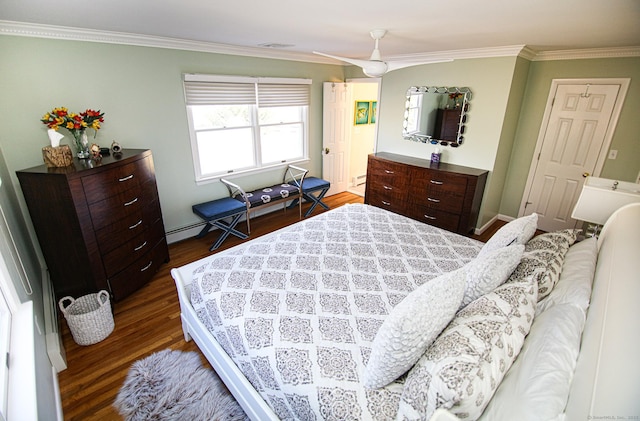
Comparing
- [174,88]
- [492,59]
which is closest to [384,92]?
[492,59]

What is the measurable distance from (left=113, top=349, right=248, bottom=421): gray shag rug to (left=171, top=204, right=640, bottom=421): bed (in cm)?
13

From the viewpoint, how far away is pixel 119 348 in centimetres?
232

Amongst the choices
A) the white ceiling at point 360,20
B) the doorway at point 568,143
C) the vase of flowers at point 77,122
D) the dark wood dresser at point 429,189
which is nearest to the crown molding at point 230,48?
the white ceiling at point 360,20

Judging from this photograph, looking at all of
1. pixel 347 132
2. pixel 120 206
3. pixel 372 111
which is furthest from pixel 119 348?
pixel 372 111

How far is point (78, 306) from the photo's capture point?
243cm

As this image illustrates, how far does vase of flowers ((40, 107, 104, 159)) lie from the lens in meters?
2.52

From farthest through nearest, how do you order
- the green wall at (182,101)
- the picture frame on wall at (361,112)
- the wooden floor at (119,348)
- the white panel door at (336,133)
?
the picture frame on wall at (361,112)
the white panel door at (336,133)
the green wall at (182,101)
the wooden floor at (119,348)

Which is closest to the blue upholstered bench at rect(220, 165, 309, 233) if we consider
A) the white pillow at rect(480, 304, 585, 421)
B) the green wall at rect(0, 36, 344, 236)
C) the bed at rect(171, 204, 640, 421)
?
the green wall at rect(0, 36, 344, 236)

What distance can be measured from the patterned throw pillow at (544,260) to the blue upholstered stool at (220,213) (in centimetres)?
304

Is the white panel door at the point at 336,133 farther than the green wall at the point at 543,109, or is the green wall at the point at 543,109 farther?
the white panel door at the point at 336,133

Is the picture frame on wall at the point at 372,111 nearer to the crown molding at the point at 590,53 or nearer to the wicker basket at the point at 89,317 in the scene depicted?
the crown molding at the point at 590,53

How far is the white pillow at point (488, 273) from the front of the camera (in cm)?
155

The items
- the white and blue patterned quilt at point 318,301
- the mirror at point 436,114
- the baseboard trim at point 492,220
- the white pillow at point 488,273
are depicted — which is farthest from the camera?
the baseboard trim at point 492,220

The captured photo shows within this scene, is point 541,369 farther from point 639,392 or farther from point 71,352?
point 71,352
